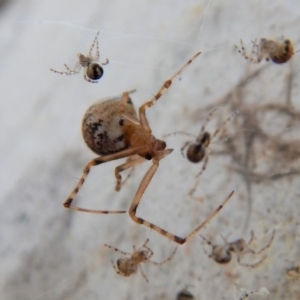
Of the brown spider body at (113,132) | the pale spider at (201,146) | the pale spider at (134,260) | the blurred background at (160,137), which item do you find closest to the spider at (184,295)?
the blurred background at (160,137)

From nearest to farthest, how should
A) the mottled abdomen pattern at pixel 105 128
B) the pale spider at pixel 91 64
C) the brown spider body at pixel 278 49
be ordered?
1. the mottled abdomen pattern at pixel 105 128
2. the pale spider at pixel 91 64
3. the brown spider body at pixel 278 49

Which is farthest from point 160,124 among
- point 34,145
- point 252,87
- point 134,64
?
point 34,145

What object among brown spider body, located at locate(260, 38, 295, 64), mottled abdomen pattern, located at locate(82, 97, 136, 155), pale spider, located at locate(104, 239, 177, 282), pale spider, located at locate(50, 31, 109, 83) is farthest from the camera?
pale spider, located at locate(104, 239, 177, 282)

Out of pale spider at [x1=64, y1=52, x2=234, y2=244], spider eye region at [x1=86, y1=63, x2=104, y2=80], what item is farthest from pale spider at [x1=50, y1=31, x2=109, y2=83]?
pale spider at [x1=64, y1=52, x2=234, y2=244]

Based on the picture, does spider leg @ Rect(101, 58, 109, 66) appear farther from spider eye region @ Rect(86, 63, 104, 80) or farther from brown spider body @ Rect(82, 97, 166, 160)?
brown spider body @ Rect(82, 97, 166, 160)

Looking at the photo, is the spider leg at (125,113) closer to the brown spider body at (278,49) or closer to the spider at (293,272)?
the brown spider body at (278,49)

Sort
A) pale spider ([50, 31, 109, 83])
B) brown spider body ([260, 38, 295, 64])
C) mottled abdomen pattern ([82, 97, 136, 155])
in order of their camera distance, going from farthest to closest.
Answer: brown spider body ([260, 38, 295, 64])
pale spider ([50, 31, 109, 83])
mottled abdomen pattern ([82, 97, 136, 155])
